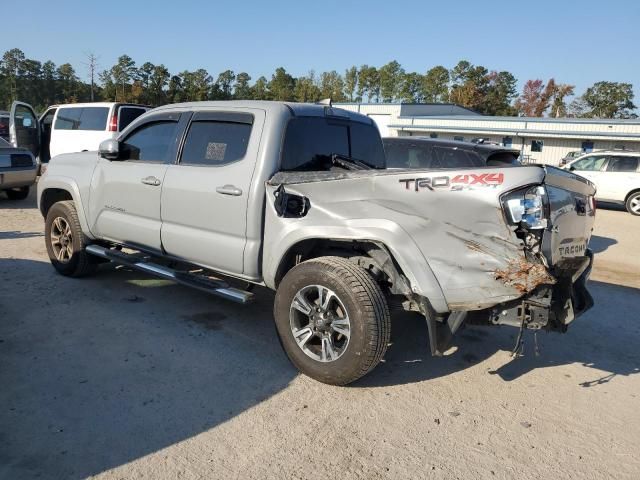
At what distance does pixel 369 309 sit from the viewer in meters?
3.29

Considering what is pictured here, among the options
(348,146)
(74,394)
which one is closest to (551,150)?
(348,146)

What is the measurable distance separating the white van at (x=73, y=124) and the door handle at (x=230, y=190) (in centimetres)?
875

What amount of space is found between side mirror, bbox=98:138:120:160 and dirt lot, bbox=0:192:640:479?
4.72ft

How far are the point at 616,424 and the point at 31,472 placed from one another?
3492mm

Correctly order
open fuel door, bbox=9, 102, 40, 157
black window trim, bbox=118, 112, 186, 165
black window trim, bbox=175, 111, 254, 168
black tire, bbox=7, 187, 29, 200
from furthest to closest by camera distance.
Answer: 1. open fuel door, bbox=9, 102, 40, 157
2. black tire, bbox=7, 187, 29, 200
3. black window trim, bbox=118, 112, 186, 165
4. black window trim, bbox=175, 111, 254, 168

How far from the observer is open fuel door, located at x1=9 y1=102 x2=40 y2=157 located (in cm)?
1295

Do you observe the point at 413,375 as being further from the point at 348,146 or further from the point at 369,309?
the point at 348,146

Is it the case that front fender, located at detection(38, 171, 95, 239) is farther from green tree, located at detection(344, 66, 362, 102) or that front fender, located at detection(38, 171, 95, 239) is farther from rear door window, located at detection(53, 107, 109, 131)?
green tree, located at detection(344, 66, 362, 102)

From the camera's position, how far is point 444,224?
312cm

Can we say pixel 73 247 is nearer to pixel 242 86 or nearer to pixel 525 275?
pixel 525 275

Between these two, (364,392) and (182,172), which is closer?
(364,392)

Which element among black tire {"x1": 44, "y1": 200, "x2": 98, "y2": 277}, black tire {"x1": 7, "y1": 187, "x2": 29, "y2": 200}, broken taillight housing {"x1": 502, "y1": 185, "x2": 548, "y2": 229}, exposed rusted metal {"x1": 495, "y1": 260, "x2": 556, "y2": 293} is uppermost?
broken taillight housing {"x1": 502, "y1": 185, "x2": 548, "y2": 229}

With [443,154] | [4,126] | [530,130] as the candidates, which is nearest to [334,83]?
[530,130]

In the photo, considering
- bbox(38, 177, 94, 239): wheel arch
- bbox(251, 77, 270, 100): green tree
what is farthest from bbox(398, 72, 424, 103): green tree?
bbox(38, 177, 94, 239): wheel arch
